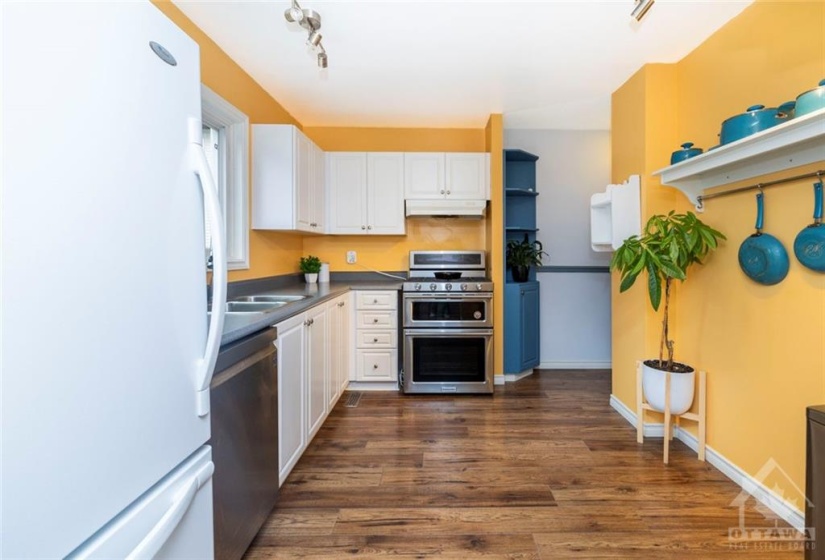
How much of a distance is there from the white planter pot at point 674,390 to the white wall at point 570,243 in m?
1.78

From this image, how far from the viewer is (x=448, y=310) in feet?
10.5

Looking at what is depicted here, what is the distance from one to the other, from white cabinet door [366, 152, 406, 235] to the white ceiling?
440 mm

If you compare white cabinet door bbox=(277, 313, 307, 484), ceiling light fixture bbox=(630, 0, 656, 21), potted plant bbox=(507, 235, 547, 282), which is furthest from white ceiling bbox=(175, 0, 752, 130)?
white cabinet door bbox=(277, 313, 307, 484)

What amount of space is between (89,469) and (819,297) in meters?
2.41

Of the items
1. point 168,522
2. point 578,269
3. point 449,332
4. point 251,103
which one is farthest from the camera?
point 578,269

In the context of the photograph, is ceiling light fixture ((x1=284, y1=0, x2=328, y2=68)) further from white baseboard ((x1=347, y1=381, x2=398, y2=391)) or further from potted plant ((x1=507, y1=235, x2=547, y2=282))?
white baseboard ((x1=347, y1=381, x2=398, y2=391))

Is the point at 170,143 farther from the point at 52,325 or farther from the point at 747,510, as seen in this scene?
the point at 747,510

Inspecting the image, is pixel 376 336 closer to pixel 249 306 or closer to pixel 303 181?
pixel 249 306

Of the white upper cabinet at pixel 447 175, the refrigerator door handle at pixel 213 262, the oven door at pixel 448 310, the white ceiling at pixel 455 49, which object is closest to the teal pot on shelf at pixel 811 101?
the white ceiling at pixel 455 49

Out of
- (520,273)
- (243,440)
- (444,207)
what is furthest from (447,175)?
(243,440)

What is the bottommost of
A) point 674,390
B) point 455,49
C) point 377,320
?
point 674,390

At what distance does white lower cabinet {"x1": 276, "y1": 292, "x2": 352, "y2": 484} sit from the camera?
1.78m

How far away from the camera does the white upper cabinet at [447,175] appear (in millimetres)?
3475

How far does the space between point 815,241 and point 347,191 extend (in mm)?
3128
